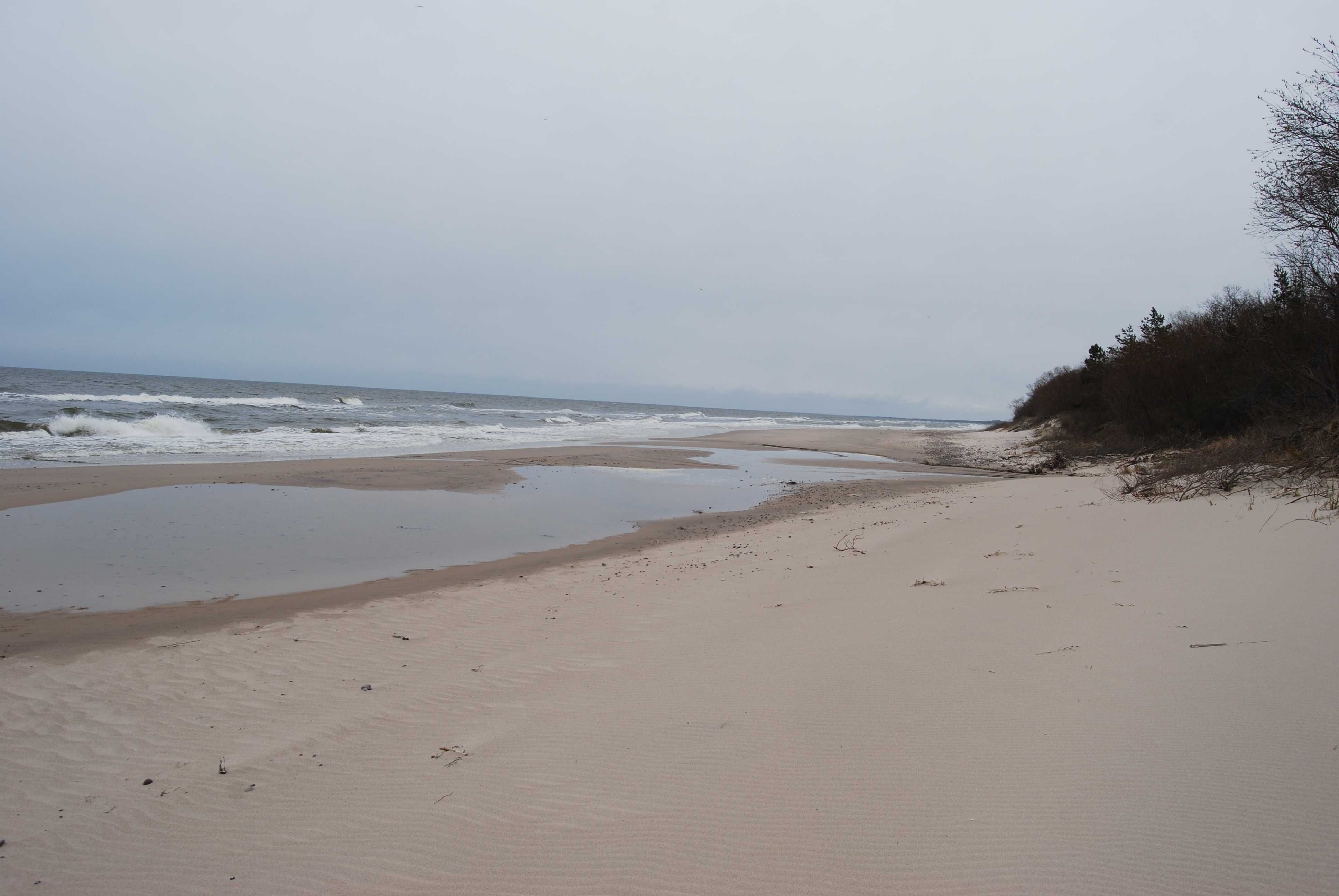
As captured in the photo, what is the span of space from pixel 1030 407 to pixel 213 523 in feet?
129

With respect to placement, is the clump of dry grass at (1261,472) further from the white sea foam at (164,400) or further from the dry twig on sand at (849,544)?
the white sea foam at (164,400)

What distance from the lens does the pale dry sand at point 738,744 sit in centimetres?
229

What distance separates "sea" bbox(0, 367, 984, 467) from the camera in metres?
19.3

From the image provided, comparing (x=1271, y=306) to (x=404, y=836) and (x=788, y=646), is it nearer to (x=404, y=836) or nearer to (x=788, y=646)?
(x=788, y=646)

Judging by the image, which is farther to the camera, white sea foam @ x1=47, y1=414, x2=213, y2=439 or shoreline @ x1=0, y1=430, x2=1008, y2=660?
white sea foam @ x1=47, y1=414, x2=213, y2=439

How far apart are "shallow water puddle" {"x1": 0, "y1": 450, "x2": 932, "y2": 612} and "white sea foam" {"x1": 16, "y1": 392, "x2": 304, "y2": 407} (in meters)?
32.8

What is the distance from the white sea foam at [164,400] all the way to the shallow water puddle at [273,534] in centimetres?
3277

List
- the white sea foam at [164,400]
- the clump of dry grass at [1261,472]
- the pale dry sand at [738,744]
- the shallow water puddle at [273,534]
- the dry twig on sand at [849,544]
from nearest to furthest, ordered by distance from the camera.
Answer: the pale dry sand at [738,744], the clump of dry grass at [1261,472], the shallow water puddle at [273,534], the dry twig on sand at [849,544], the white sea foam at [164,400]

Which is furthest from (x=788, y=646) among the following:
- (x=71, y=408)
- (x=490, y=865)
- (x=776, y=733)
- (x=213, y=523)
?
(x=71, y=408)

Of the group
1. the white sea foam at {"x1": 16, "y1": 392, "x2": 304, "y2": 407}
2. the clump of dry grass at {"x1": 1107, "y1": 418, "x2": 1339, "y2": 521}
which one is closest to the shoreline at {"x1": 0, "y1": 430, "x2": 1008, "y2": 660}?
the clump of dry grass at {"x1": 1107, "y1": 418, "x2": 1339, "y2": 521}

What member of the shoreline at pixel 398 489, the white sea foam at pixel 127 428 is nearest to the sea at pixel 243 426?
the white sea foam at pixel 127 428

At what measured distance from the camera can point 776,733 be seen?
128 inches

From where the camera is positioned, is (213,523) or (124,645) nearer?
(124,645)

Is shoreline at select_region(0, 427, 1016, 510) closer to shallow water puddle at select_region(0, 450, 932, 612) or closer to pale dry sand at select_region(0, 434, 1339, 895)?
shallow water puddle at select_region(0, 450, 932, 612)
